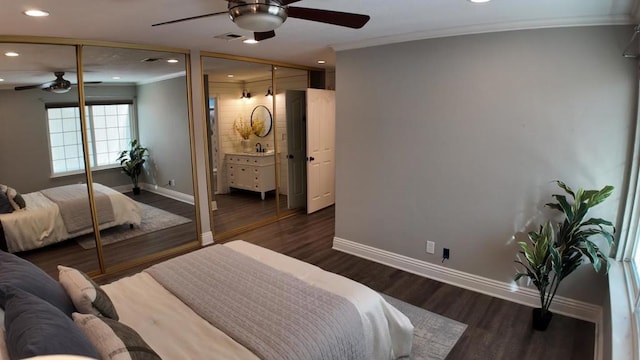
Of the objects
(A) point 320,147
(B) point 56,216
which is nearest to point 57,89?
(B) point 56,216

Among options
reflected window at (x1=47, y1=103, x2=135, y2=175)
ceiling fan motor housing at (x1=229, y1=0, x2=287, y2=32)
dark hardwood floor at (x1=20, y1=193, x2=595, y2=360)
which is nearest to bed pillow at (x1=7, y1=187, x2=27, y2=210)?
reflected window at (x1=47, y1=103, x2=135, y2=175)

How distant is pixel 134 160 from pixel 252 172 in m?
2.06

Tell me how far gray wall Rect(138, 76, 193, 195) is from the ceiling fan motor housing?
2.59 m

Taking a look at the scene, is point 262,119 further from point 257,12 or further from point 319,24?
point 257,12

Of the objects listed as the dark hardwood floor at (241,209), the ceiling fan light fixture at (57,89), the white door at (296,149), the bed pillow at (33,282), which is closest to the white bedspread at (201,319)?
the bed pillow at (33,282)

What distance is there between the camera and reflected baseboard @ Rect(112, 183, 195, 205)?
384 cm

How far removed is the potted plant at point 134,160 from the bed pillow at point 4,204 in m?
0.97

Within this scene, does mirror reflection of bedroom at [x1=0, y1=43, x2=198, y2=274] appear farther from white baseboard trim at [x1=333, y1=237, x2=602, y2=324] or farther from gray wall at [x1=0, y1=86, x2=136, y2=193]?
white baseboard trim at [x1=333, y1=237, x2=602, y2=324]

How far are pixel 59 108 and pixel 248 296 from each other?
2.77 m

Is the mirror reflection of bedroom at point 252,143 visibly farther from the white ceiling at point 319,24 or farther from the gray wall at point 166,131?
the white ceiling at point 319,24

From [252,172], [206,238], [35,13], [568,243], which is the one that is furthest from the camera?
[252,172]

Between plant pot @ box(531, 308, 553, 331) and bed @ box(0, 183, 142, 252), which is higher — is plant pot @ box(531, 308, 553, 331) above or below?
below

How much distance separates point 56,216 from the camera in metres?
3.53

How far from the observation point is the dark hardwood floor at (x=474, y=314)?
248 centimetres
